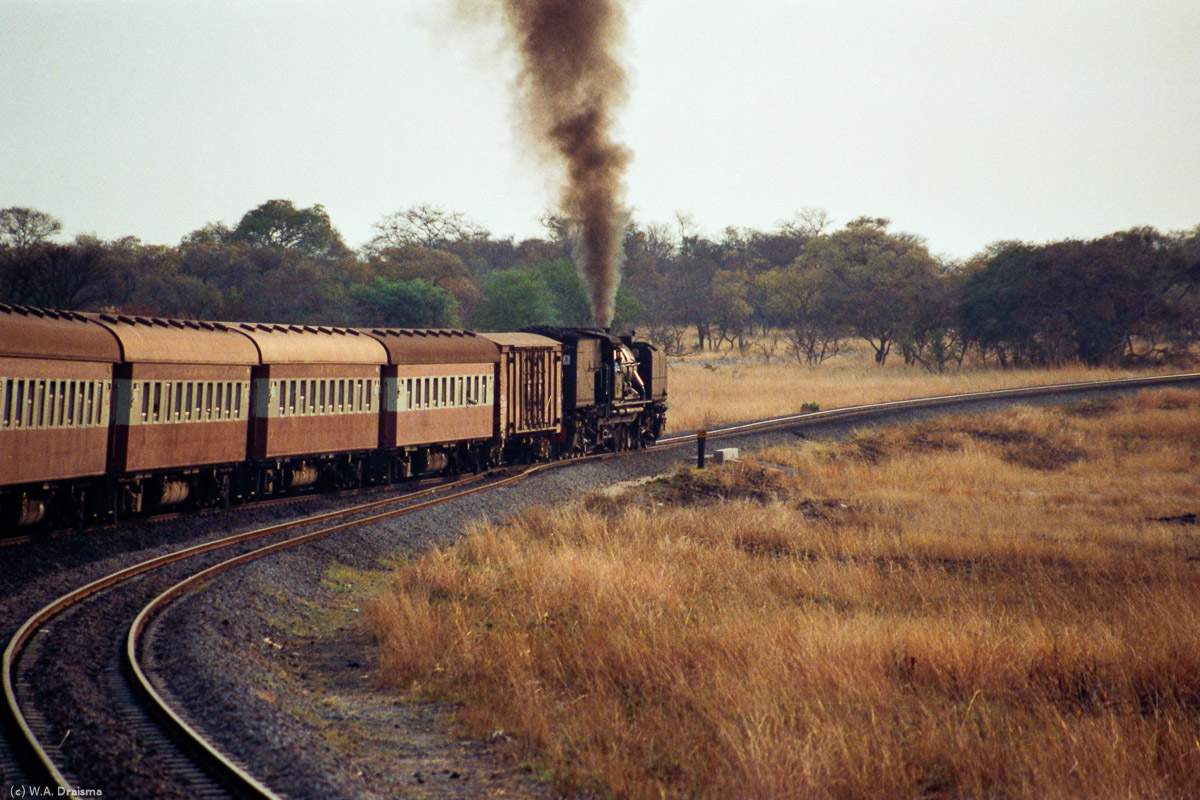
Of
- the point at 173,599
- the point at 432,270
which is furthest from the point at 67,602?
the point at 432,270

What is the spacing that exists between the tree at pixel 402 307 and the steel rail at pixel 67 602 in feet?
116

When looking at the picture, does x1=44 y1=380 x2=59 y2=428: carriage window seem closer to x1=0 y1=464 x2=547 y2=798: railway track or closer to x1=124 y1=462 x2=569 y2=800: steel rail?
x1=0 y1=464 x2=547 y2=798: railway track

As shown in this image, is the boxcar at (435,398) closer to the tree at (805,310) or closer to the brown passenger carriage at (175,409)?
the brown passenger carriage at (175,409)

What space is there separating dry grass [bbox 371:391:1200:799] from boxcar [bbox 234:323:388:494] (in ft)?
13.8

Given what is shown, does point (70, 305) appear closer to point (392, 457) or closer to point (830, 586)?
point (392, 457)

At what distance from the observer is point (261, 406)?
1753 centimetres

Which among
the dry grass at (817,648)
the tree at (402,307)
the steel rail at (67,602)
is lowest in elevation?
the dry grass at (817,648)

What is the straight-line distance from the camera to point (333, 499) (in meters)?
19.1

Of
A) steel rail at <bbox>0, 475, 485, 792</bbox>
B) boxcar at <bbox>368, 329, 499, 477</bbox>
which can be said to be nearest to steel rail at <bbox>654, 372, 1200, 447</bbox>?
boxcar at <bbox>368, 329, 499, 477</bbox>

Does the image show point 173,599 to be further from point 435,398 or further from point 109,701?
point 435,398

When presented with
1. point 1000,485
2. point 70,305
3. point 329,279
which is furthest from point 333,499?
point 329,279

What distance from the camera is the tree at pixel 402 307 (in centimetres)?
5456

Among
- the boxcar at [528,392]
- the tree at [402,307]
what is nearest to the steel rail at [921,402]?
the boxcar at [528,392]

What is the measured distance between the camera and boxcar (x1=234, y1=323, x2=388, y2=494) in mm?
17656
